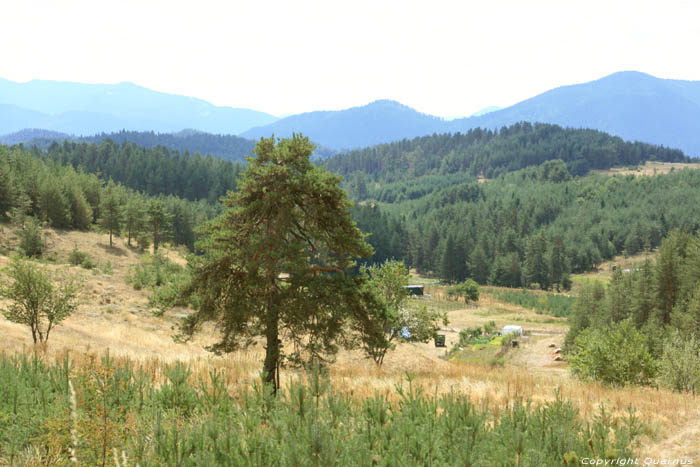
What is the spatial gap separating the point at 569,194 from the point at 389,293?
7272 inches

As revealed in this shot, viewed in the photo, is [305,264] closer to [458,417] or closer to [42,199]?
[458,417]

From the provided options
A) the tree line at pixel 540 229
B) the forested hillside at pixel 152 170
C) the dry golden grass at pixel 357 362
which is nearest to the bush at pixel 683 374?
the dry golden grass at pixel 357 362

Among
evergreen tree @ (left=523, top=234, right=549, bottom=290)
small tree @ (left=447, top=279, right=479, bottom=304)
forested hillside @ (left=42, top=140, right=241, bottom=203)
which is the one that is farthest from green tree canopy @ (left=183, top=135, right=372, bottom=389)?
forested hillside @ (left=42, top=140, right=241, bottom=203)

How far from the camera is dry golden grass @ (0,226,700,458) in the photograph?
8.85 meters

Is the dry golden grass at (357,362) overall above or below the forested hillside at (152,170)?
below

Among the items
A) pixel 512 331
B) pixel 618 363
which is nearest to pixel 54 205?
pixel 512 331

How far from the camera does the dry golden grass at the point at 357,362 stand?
885 centimetres

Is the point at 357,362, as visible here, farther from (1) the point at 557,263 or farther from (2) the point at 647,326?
(1) the point at 557,263

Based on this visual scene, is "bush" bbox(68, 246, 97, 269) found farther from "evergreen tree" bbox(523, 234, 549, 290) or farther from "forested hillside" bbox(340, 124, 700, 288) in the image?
"evergreen tree" bbox(523, 234, 549, 290)

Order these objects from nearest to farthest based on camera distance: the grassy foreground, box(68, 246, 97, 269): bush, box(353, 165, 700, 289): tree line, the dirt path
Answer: the grassy foreground → box(68, 246, 97, 269): bush → the dirt path → box(353, 165, 700, 289): tree line

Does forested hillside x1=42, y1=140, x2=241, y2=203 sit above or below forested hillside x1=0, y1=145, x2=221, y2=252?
above

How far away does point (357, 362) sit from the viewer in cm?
2411

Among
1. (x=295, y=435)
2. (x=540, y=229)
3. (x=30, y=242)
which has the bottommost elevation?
(x=30, y=242)

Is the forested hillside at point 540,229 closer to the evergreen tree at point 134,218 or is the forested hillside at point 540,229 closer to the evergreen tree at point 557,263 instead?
the evergreen tree at point 557,263
